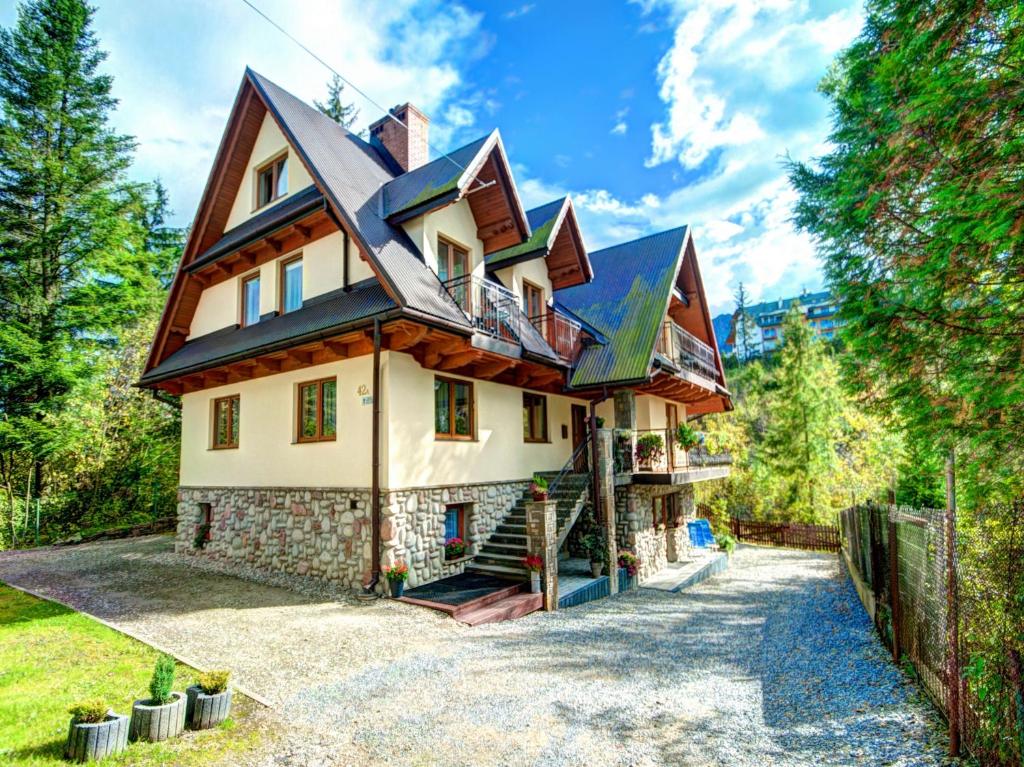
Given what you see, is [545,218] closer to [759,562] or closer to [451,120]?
[451,120]

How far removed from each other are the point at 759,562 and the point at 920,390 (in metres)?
13.6

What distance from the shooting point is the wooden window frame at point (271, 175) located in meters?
12.8

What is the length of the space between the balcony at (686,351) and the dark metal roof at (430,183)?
22.1ft

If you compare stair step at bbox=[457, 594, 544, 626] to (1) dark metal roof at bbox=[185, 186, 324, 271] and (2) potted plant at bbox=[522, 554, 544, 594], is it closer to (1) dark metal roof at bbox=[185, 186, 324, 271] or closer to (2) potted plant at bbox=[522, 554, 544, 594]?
(2) potted plant at bbox=[522, 554, 544, 594]

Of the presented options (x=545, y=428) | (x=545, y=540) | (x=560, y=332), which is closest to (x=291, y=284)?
(x=560, y=332)

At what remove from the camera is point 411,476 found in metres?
9.96

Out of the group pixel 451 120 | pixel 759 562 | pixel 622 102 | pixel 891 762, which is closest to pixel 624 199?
pixel 622 102

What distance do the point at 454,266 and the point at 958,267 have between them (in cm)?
920

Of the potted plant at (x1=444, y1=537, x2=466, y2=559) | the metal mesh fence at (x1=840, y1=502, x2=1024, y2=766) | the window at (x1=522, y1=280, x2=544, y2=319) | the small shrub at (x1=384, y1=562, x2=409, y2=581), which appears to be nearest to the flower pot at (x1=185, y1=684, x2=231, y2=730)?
the small shrub at (x1=384, y1=562, x2=409, y2=581)

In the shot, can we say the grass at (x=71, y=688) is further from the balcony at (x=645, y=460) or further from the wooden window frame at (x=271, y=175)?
the balcony at (x=645, y=460)

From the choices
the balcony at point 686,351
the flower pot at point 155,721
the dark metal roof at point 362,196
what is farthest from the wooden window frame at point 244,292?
the balcony at point 686,351

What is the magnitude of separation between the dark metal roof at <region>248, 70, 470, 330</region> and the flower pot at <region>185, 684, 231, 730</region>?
5.93 meters

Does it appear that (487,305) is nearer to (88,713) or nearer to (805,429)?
(88,713)

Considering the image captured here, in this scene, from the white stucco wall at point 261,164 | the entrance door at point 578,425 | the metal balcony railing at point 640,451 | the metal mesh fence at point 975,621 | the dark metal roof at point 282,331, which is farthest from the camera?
the entrance door at point 578,425
